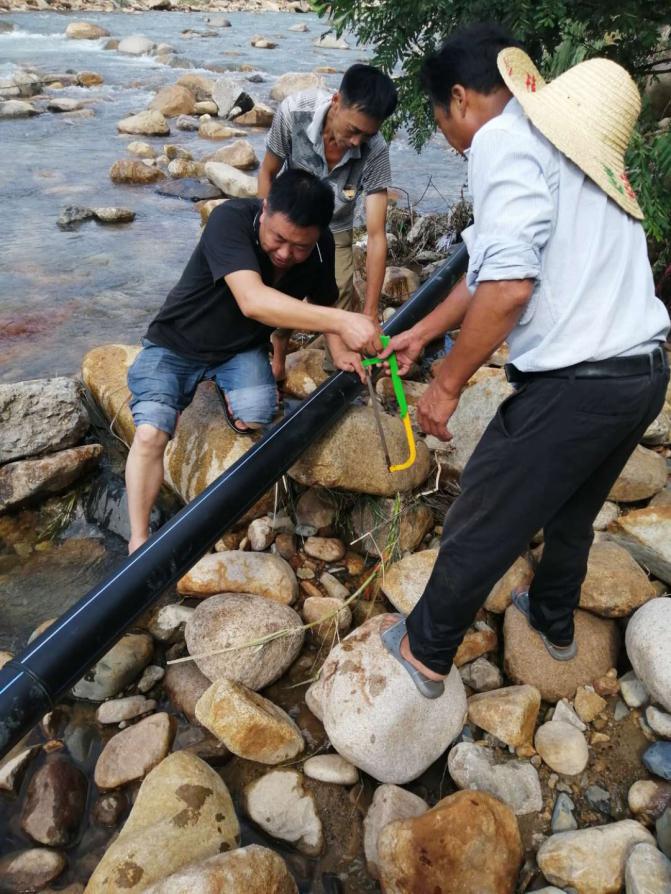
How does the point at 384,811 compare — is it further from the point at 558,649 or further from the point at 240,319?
the point at 240,319

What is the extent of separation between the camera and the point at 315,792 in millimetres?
2184

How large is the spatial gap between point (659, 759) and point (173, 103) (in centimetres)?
1353

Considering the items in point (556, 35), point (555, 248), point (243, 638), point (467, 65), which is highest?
point (556, 35)

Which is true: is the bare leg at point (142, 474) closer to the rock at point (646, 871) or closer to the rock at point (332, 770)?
the rock at point (332, 770)

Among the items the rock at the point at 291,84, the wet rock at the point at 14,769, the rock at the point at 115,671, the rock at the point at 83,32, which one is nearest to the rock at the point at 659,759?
the rock at the point at 115,671

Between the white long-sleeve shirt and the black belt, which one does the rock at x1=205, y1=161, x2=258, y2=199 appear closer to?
the white long-sleeve shirt

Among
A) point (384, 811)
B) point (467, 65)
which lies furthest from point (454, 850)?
point (467, 65)

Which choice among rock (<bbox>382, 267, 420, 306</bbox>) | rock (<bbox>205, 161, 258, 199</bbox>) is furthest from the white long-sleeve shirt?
rock (<bbox>205, 161, 258, 199</bbox>)

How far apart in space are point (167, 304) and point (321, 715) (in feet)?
6.71

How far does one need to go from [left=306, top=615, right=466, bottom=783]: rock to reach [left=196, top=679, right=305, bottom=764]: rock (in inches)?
5.8

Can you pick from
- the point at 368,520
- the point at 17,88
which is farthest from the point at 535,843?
the point at 17,88

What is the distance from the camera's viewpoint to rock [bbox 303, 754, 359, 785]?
220 centimetres

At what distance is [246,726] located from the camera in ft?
7.22

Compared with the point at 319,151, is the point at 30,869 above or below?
below
